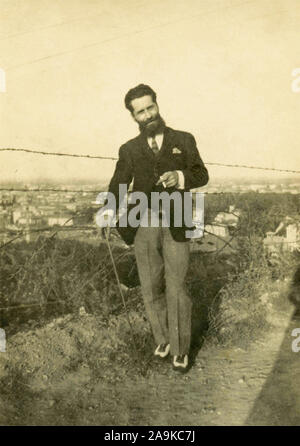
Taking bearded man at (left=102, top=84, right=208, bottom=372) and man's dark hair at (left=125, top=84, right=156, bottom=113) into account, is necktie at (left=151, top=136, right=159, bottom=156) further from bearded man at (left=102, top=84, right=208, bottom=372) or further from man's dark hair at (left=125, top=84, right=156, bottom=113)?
man's dark hair at (left=125, top=84, right=156, bottom=113)

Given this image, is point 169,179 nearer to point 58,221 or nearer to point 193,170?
point 193,170

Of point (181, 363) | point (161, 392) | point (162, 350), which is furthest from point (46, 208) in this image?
point (161, 392)

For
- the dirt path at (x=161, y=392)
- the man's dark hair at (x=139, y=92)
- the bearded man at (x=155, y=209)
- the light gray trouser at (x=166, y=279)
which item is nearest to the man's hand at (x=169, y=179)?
the bearded man at (x=155, y=209)

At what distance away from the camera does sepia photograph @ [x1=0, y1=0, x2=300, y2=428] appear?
122 inches

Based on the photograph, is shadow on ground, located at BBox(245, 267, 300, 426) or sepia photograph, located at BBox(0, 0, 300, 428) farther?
sepia photograph, located at BBox(0, 0, 300, 428)

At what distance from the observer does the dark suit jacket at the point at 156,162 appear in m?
3.30

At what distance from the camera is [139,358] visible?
3344mm

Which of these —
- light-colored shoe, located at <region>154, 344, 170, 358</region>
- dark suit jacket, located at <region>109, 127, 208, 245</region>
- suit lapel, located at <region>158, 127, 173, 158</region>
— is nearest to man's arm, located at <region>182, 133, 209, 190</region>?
dark suit jacket, located at <region>109, 127, 208, 245</region>

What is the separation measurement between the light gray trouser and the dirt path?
0.32 meters

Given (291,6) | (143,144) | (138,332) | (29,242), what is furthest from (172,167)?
(291,6)

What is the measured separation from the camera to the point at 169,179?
313 centimetres

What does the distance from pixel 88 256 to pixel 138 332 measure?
1036mm

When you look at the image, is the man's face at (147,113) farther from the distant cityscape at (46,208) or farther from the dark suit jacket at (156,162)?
the distant cityscape at (46,208)

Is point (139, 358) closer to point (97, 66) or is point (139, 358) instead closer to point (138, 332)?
point (138, 332)
